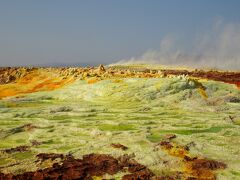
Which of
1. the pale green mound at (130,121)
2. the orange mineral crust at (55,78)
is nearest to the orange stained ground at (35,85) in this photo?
the orange mineral crust at (55,78)

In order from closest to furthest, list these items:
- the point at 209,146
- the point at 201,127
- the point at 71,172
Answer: the point at 71,172 → the point at 209,146 → the point at 201,127

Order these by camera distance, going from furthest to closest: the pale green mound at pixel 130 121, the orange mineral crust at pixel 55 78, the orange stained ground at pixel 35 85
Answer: the orange stained ground at pixel 35 85, the orange mineral crust at pixel 55 78, the pale green mound at pixel 130 121

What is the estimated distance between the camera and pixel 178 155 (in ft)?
76.6

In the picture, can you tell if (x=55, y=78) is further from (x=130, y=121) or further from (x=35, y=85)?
(x=130, y=121)

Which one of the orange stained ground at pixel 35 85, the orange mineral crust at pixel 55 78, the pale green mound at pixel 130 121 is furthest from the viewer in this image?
the orange stained ground at pixel 35 85

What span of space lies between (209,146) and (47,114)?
14.2m

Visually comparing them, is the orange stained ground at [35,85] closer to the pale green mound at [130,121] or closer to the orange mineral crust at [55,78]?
→ the orange mineral crust at [55,78]

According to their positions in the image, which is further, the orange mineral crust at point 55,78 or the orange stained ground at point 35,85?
the orange stained ground at point 35,85

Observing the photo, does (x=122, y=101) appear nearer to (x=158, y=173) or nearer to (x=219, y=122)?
(x=219, y=122)

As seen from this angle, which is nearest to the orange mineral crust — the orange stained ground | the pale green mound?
the orange stained ground

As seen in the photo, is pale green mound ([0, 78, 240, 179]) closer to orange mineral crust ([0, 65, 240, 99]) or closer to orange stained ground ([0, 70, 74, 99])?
orange mineral crust ([0, 65, 240, 99])

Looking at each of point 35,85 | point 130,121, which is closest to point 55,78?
point 35,85

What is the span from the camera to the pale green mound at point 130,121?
23.9m

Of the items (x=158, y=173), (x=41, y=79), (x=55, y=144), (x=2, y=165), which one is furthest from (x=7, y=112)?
(x=41, y=79)
